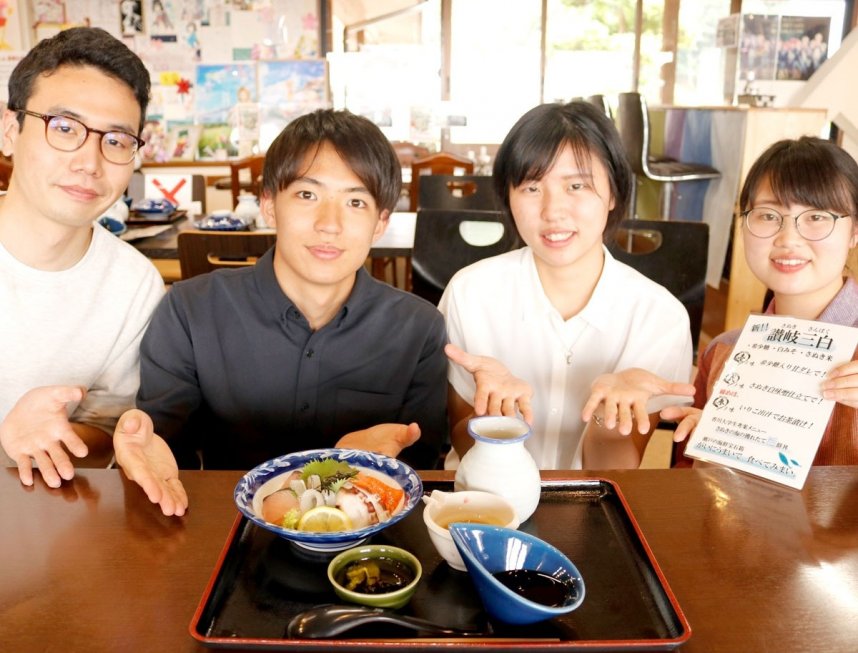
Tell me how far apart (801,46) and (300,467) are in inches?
293

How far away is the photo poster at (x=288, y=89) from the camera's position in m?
6.45

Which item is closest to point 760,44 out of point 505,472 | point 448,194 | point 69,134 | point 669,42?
point 669,42

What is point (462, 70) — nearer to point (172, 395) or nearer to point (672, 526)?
point (172, 395)

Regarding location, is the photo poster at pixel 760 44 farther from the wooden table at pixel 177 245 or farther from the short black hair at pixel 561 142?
the short black hair at pixel 561 142

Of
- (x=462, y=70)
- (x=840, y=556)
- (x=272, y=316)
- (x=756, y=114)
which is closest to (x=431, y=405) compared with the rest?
(x=272, y=316)

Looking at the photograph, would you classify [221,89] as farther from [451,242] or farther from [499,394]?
[499,394]

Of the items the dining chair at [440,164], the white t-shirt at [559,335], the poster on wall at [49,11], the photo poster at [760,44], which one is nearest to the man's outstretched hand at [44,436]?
the white t-shirt at [559,335]

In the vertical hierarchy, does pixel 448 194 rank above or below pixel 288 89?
below

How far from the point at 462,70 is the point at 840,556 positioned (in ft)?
21.3

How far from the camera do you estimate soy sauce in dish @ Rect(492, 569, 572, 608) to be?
81cm

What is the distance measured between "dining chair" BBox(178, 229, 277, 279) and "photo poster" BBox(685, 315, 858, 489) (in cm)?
145

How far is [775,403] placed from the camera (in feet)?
3.91

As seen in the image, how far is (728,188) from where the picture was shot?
4.64 m

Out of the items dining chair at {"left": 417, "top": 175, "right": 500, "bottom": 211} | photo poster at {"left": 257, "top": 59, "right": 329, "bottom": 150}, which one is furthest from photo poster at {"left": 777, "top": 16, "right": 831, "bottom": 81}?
dining chair at {"left": 417, "top": 175, "right": 500, "bottom": 211}
